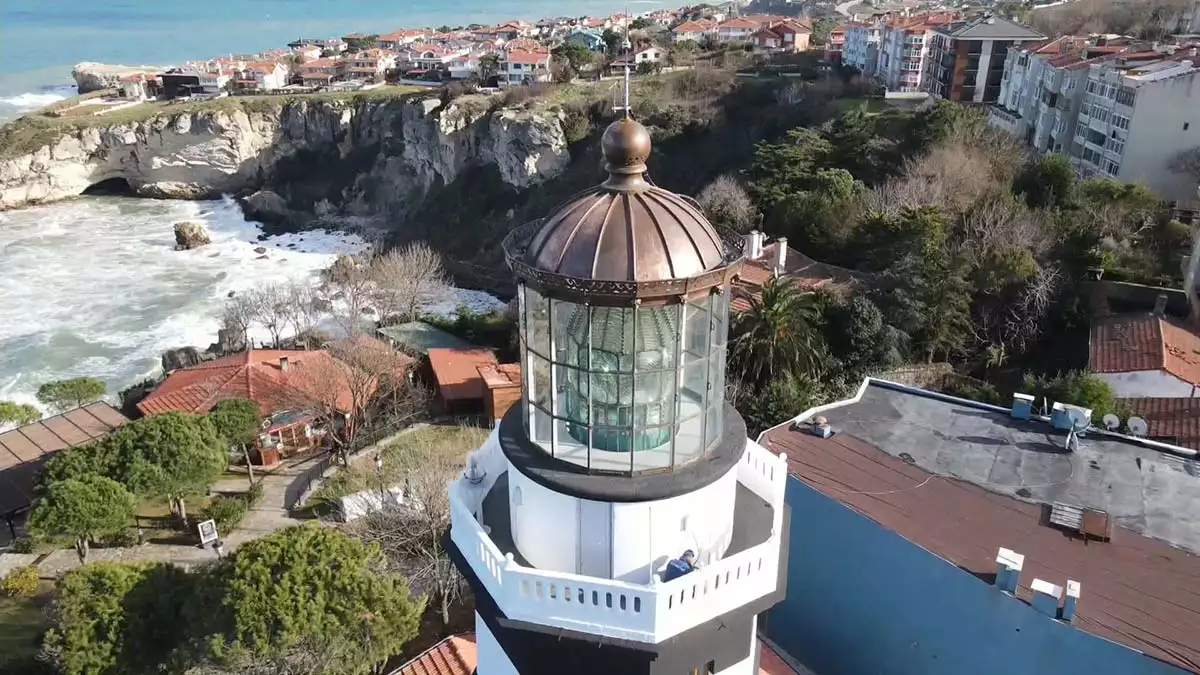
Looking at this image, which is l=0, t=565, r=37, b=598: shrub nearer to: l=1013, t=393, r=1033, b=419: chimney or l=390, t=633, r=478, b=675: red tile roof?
l=390, t=633, r=478, b=675: red tile roof

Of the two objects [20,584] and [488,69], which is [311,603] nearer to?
[20,584]

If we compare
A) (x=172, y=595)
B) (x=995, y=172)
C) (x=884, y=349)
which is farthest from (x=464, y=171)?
(x=172, y=595)

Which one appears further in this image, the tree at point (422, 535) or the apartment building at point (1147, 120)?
the apartment building at point (1147, 120)

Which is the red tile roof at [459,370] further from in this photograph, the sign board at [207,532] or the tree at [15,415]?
the tree at [15,415]

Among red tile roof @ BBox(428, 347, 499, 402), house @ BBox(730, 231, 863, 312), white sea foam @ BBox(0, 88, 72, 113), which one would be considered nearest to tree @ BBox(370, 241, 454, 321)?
red tile roof @ BBox(428, 347, 499, 402)

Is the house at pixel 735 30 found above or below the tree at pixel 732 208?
above

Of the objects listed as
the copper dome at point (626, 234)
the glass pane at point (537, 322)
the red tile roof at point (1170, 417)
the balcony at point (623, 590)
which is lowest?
the red tile roof at point (1170, 417)

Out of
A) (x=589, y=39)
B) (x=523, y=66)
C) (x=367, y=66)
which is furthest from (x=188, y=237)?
(x=589, y=39)

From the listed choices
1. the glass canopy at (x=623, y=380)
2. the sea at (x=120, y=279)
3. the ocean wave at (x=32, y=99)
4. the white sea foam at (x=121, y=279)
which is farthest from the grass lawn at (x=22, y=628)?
the ocean wave at (x=32, y=99)
